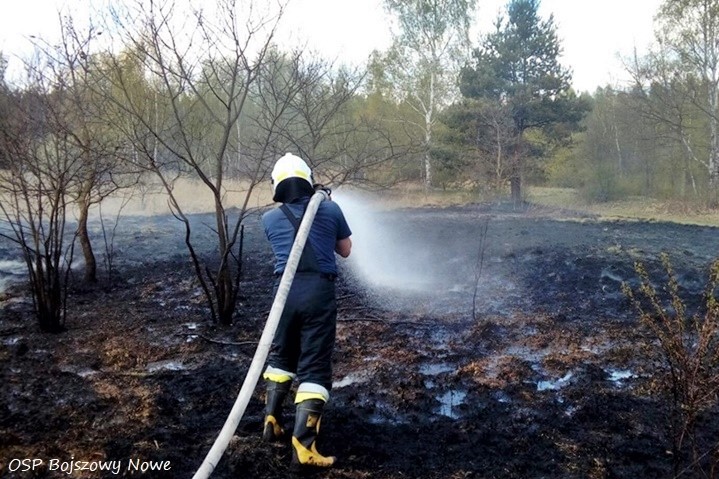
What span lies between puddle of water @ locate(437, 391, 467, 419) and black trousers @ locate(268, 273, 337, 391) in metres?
1.13

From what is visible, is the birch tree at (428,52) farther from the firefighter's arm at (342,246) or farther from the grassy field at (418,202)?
the firefighter's arm at (342,246)

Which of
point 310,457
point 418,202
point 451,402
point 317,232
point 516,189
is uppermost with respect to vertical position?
point 516,189

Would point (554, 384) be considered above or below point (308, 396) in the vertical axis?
below

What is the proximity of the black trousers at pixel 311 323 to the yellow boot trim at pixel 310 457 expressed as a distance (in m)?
0.39

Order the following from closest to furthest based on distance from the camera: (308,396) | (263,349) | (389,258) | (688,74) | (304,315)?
1. (263,349)
2. (308,396)
3. (304,315)
4. (389,258)
5. (688,74)

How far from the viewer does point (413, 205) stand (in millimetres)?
23328

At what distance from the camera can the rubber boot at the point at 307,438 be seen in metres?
3.19

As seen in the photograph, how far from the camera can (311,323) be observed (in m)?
3.44

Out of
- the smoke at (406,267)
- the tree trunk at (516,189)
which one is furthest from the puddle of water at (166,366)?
the tree trunk at (516,189)

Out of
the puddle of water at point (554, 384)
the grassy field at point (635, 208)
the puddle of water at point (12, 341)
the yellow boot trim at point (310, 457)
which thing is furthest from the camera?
the grassy field at point (635, 208)

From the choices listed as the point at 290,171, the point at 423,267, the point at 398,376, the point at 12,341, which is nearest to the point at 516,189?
the point at 423,267

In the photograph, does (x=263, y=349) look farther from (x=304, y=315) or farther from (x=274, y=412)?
(x=274, y=412)

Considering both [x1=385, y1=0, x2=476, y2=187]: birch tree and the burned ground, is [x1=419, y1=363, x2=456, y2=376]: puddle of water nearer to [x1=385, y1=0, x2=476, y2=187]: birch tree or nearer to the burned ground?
the burned ground

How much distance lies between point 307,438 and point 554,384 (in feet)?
7.98
